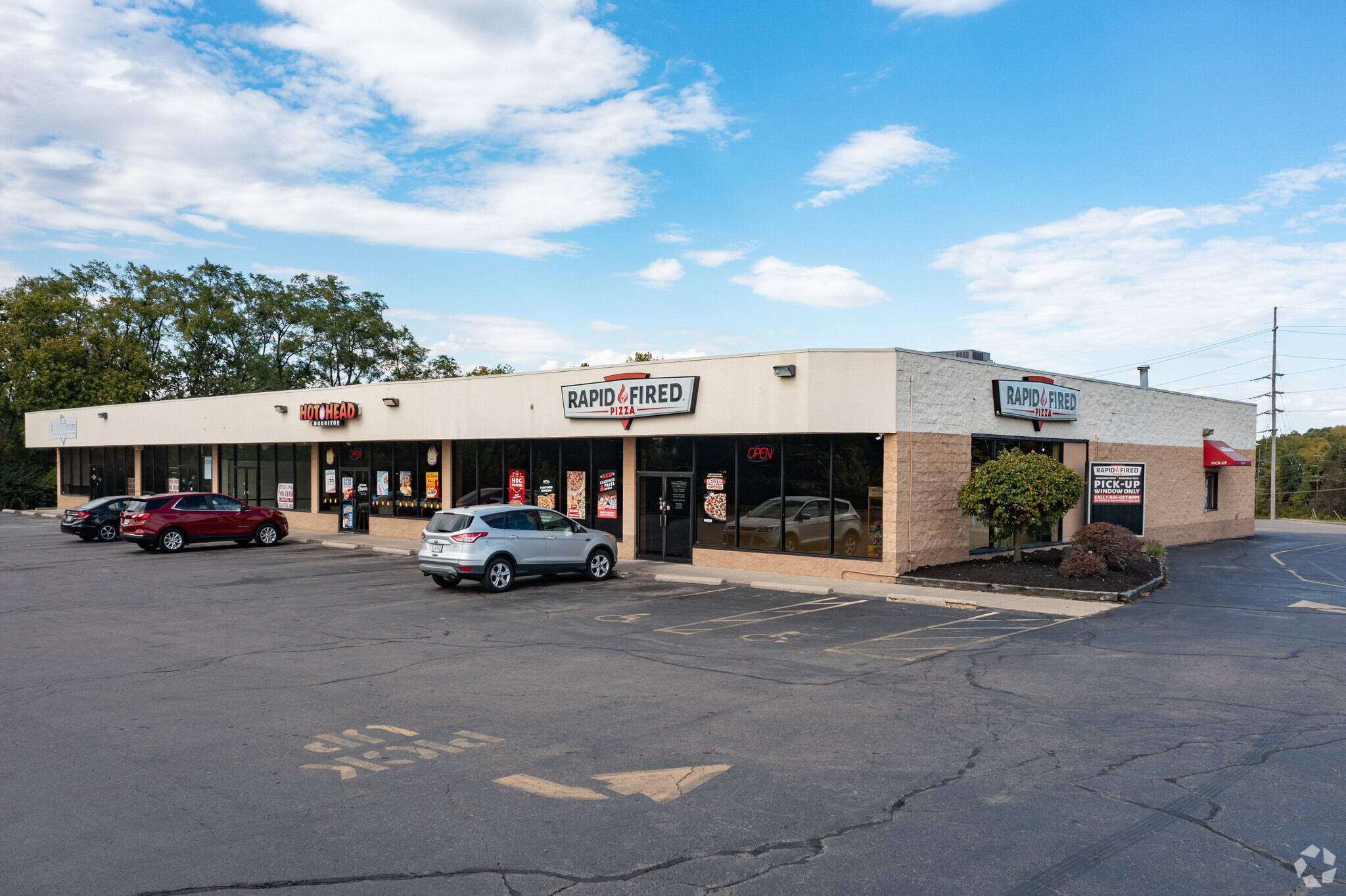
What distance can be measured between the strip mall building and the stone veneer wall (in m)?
0.10

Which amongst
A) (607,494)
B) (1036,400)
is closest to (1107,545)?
(1036,400)

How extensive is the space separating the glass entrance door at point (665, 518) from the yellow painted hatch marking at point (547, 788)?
15.3m

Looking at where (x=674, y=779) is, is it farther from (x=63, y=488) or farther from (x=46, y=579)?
(x=63, y=488)

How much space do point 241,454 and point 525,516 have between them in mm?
23335

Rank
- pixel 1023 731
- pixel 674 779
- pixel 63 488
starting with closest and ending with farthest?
pixel 674 779
pixel 1023 731
pixel 63 488

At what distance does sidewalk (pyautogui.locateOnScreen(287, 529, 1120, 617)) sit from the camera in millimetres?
15367

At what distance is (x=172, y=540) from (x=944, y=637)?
22176 mm


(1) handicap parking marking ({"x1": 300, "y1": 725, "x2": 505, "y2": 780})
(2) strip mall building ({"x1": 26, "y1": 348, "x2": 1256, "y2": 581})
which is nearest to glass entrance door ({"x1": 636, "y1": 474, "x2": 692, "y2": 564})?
(2) strip mall building ({"x1": 26, "y1": 348, "x2": 1256, "y2": 581})

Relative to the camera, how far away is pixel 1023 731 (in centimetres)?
774

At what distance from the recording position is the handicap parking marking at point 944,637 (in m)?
11.3

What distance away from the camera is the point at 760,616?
14.3 m

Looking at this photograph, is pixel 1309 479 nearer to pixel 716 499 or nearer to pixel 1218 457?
pixel 1218 457

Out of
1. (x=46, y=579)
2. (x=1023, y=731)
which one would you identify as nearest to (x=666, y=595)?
(x=1023, y=731)

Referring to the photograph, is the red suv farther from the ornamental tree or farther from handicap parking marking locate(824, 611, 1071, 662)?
handicap parking marking locate(824, 611, 1071, 662)
